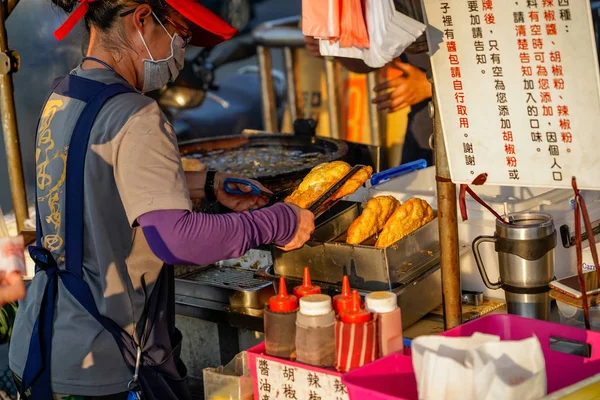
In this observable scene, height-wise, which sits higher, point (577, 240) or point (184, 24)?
point (184, 24)

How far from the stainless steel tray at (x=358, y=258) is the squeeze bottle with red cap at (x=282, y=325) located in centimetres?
77

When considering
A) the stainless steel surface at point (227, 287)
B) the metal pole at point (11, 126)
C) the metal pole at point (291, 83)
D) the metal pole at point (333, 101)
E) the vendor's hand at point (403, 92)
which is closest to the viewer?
the stainless steel surface at point (227, 287)

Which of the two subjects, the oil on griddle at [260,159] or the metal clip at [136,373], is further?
the oil on griddle at [260,159]

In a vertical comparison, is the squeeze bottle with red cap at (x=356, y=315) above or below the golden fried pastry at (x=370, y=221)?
below

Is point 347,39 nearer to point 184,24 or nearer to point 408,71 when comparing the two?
point 184,24

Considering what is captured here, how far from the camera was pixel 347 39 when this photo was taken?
256 centimetres

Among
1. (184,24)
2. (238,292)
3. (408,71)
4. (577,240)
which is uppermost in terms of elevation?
(184,24)

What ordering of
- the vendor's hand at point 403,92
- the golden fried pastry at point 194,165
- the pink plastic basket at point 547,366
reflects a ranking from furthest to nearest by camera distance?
the vendor's hand at point 403,92
the golden fried pastry at point 194,165
the pink plastic basket at point 547,366

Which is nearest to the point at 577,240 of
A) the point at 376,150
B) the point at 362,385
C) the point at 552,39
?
the point at 552,39

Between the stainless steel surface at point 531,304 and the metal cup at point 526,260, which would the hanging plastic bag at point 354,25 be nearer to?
the metal cup at point 526,260

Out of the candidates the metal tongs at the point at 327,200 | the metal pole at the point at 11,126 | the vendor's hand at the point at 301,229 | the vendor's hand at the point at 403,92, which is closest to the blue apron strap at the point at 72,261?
the vendor's hand at the point at 301,229

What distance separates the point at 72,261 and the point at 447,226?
4.38 feet

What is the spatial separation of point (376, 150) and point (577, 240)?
295 centimetres

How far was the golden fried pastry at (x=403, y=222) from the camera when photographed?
3.29 meters
